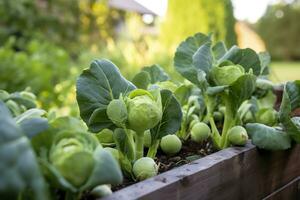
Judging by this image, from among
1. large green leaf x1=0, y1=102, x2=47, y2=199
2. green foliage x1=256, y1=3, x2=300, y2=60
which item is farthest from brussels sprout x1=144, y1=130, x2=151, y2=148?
green foliage x1=256, y1=3, x2=300, y2=60

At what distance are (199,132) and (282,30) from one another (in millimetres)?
20666

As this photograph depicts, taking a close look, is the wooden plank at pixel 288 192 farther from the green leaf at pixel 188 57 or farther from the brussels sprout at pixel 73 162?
the brussels sprout at pixel 73 162

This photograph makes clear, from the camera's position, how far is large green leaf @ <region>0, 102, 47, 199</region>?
14.8 inches

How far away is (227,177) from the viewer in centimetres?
69

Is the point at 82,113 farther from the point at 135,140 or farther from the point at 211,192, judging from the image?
the point at 211,192

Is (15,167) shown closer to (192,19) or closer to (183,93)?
(183,93)

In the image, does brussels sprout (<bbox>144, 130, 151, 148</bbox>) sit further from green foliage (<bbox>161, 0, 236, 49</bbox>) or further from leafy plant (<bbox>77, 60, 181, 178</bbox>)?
green foliage (<bbox>161, 0, 236, 49</bbox>)

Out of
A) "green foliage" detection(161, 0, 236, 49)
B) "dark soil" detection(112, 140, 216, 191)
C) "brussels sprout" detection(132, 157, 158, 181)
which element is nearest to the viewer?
"brussels sprout" detection(132, 157, 158, 181)

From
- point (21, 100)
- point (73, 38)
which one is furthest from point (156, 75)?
point (73, 38)

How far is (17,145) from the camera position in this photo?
0.40m

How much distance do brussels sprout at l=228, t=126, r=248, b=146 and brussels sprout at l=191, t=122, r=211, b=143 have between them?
0.19ft

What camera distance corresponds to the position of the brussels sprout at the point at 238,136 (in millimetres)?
757

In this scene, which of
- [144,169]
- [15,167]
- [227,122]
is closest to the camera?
[15,167]

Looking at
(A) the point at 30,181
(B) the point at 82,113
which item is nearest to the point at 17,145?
(A) the point at 30,181
